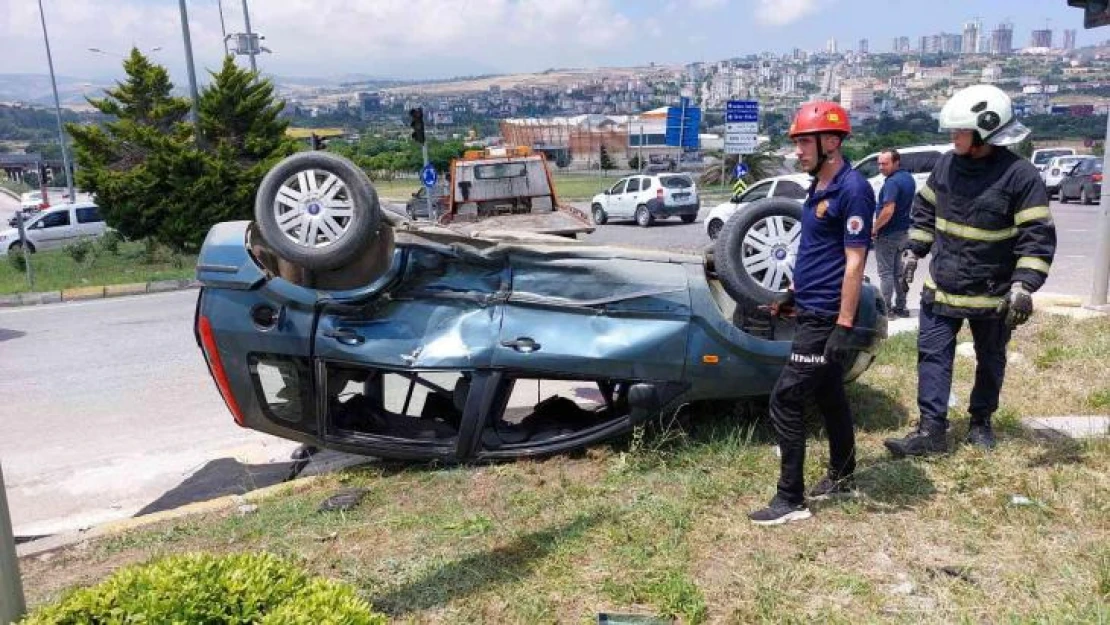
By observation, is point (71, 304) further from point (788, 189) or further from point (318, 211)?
point (788, 189)

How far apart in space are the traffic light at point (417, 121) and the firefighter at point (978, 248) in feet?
48.9

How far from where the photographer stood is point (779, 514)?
3582mm

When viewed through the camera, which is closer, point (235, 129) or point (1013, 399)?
point (1013, 399)

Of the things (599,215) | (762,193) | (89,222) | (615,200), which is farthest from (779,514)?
(89,222)

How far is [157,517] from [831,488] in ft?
11.0

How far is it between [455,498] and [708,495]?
1173 mm

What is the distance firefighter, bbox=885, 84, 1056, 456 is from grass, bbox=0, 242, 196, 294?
13306 mm

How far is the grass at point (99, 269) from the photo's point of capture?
14.7m

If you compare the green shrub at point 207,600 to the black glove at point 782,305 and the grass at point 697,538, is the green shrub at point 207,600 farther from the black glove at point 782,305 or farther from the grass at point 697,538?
the black glove at point 782,305

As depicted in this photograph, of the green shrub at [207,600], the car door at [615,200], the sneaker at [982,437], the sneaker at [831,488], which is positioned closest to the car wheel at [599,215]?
the car door at [615,200]

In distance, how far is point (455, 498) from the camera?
4.04 m

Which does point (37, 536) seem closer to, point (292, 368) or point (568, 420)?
point (292, 368)

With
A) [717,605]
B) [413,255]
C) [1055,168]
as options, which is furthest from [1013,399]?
[1055,168]

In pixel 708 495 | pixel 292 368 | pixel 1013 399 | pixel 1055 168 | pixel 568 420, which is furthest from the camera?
pixel 1055 168
